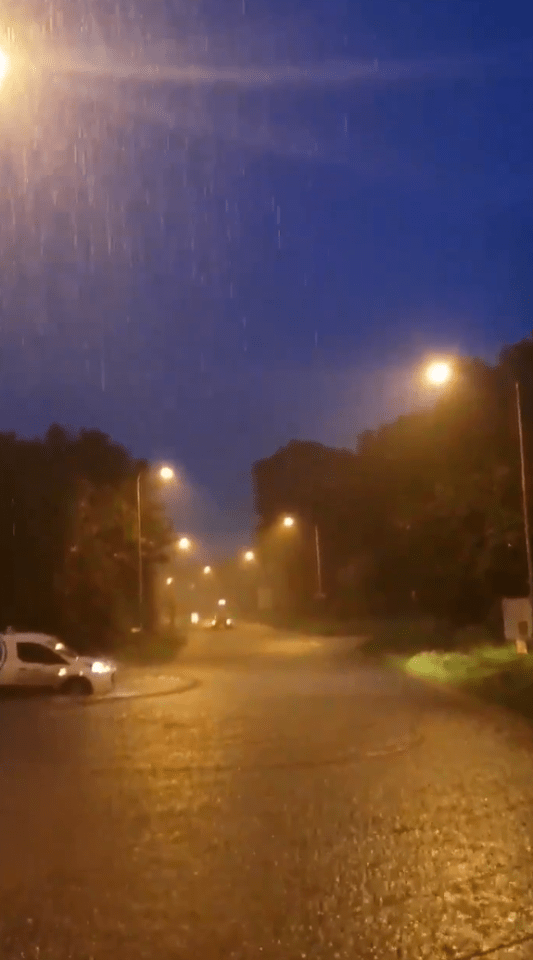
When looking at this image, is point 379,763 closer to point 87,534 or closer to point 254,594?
point 87,534

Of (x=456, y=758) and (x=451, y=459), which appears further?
(x=451, y=459)

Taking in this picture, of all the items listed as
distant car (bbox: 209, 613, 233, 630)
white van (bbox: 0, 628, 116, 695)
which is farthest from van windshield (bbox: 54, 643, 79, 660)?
distant car (bbox: 209, 613, 233, 630)

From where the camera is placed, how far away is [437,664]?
127 feet

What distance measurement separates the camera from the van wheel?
31.3 m

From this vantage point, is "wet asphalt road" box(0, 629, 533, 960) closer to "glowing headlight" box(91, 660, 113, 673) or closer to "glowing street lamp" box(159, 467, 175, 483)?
"glowing headlight" box(91, 660, 113, 673)

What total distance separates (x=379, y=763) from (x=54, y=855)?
656 centimetres

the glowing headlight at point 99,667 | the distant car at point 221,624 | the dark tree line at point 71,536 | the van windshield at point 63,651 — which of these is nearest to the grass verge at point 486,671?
the glowing headlight at point 99,667

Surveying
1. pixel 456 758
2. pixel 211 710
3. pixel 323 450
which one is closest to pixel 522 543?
pixel 211 710

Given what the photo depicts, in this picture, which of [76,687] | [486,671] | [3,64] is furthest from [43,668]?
[3,64]

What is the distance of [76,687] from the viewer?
31344 mm

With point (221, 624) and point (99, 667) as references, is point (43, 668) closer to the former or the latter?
point (99, 667)

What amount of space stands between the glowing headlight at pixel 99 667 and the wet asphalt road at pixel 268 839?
824 centimetres

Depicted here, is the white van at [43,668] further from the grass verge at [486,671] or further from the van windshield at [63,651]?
the grass verge at [486,671]

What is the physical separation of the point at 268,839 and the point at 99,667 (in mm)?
20443
